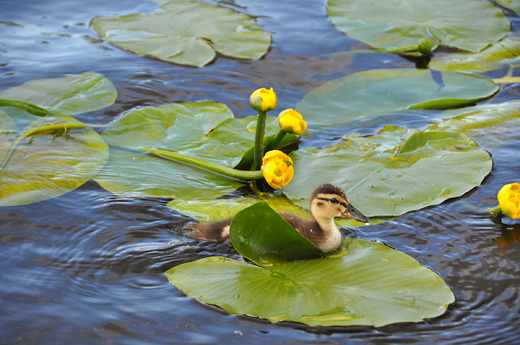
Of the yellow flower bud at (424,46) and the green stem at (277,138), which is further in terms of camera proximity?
the yellow flower bud at (424,46)

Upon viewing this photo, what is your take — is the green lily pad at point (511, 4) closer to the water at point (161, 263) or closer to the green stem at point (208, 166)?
the water at point (161, 263)

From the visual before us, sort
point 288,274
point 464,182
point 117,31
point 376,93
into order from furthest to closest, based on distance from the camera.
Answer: point 117,31
point 376,93
point 464,182
point 288,274

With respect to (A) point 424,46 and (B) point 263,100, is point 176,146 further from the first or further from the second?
(A) point 424,46

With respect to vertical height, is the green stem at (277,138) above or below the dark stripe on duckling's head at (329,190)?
above

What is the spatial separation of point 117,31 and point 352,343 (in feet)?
14.7

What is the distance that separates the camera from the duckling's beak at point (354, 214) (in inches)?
112

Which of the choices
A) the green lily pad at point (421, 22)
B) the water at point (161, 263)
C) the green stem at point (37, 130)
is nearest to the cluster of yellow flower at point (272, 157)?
the water at point (161, 263)

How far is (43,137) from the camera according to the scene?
148 inches

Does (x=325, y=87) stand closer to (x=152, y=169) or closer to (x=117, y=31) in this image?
(x=152, y=169)

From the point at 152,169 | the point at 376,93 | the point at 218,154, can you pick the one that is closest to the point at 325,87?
the point at 376,93

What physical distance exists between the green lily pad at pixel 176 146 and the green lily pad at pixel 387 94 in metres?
0.61

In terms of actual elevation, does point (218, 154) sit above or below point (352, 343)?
above

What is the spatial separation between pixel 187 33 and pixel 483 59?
3.28 meters

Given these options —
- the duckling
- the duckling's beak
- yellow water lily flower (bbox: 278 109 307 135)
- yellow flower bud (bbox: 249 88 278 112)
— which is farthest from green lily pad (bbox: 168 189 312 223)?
yellow flower bud (bbox: 249 88 278 112)
